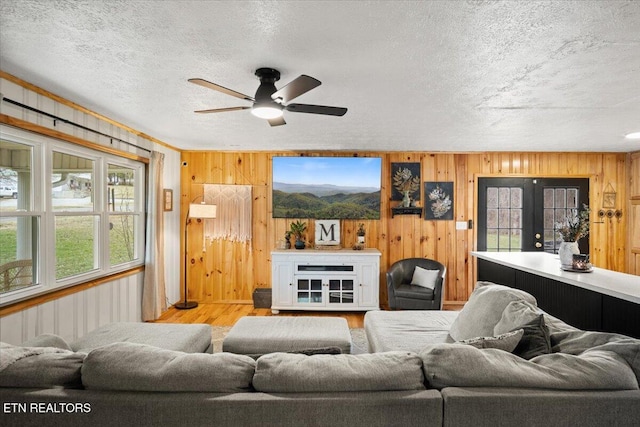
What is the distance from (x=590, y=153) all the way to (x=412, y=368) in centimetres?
557

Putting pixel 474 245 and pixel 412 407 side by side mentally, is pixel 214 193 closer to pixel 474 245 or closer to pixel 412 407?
pixel 474 245

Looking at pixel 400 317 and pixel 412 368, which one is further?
pixel 400 317

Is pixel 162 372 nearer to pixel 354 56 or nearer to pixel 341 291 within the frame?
pixel 354 56

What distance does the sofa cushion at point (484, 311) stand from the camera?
2.14m

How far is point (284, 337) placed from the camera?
2.52m

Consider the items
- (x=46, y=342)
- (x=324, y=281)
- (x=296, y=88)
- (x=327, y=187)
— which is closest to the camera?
(x=46, y=342)

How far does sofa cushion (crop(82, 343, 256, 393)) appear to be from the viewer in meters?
1.25

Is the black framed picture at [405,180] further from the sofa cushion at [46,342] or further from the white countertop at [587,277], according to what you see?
the sofa cushion at [46,342]

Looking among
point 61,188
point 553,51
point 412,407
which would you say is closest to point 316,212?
point 61,188

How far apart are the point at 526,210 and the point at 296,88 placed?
464 centimetres

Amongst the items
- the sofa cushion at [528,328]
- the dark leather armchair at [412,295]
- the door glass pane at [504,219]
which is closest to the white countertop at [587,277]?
the sofa cushion at [528,328]

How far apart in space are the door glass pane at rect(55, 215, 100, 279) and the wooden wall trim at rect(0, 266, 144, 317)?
0.14 m

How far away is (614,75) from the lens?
2.27 metres

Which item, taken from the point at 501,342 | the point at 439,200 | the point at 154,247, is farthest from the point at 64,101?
the point at 439,200
